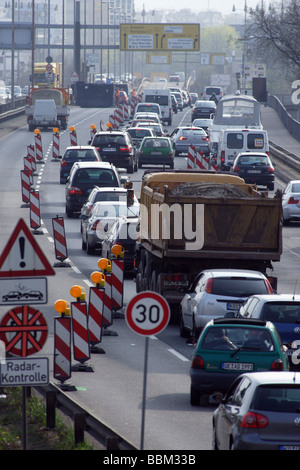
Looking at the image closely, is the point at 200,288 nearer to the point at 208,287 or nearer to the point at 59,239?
the point at 208,287

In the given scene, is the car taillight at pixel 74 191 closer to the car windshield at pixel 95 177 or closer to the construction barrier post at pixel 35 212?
the car windshield at pixel 95 177

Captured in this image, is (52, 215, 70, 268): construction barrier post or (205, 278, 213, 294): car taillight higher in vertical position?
(205, 278, 213, 294): car taillight

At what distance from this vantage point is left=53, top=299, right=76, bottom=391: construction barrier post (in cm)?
1531

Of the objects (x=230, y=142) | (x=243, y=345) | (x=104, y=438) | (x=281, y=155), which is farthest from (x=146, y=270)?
(x=281, y=155)

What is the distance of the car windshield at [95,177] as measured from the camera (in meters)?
36.9

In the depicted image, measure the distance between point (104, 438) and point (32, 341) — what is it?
1359 millimetres

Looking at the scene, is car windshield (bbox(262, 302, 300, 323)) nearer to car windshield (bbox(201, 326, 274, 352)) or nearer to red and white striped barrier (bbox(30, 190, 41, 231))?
car windshield (bbox(201, 326, 274, 352))

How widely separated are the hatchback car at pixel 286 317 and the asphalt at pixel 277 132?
4422 centimetres

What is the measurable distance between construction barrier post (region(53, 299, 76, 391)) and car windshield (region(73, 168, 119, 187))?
A: 21.5 m

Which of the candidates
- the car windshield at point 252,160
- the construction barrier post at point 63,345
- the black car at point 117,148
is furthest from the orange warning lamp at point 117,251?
the black car at point 117,148

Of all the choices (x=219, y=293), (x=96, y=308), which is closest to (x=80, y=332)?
(x=96, y=308)

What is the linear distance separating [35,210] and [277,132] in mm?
45288

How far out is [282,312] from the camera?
17281mm

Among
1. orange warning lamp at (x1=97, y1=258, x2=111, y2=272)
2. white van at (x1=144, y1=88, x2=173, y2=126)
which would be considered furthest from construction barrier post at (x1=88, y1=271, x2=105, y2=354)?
white van at (x1=144, y1=88, x2=173, y2=126)
